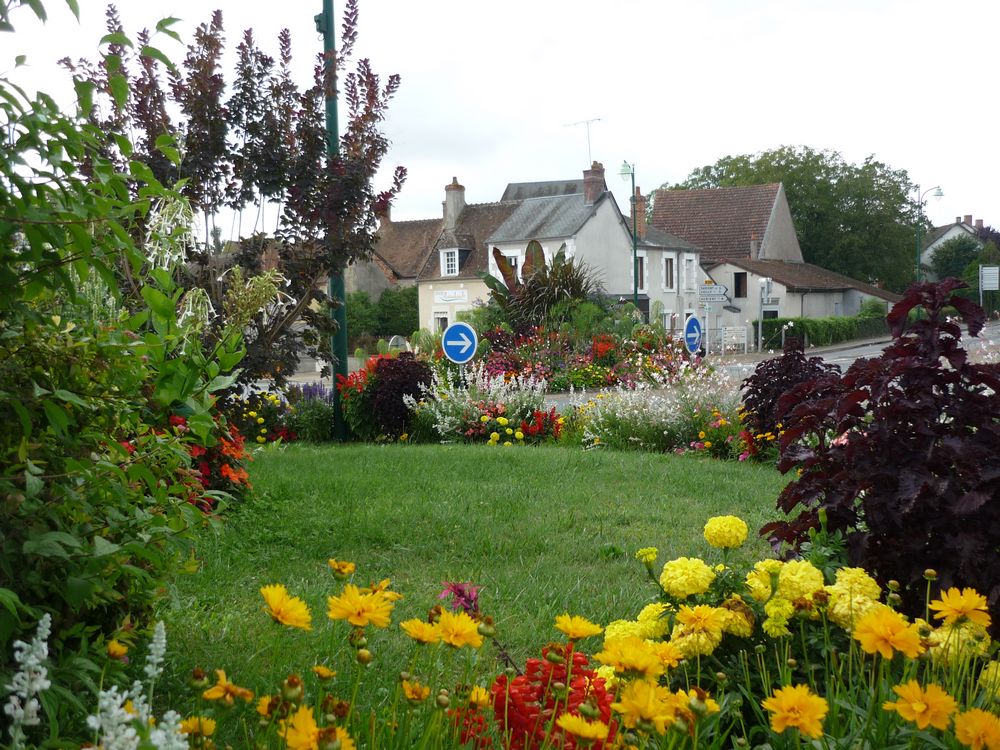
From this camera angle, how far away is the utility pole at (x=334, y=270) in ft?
33.9

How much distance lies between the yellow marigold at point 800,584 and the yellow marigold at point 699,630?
0.66ft

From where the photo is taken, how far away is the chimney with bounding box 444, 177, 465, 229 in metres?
50.7

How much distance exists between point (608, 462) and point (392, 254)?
46.8 m

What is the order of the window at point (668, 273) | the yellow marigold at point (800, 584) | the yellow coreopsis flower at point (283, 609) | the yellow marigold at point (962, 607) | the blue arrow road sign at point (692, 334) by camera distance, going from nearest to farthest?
the yellow coreopsis flower at point (283, 609) < the yellow marigold at point (962, 607) < the yellow marigold at point (800, 584) < the blue arrow road sign at point (692, 334) < the window at point (668, 273)

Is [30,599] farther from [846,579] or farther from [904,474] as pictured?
[904,474]

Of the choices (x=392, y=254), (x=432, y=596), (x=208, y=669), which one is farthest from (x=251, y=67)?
(x=392, y=254)

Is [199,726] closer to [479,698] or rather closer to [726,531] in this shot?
[479,698]

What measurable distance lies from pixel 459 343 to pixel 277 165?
466 cm

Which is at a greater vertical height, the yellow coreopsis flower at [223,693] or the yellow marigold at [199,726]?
the yellow coreopsis flower at [223,693]

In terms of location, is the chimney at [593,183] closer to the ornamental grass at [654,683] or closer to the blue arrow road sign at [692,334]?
the blue arrow road sign at [692,334]

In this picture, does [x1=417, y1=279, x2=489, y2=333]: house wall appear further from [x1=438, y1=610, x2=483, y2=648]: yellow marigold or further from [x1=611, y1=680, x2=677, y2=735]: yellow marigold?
[x1=611, y1=680, x2=677, y2=735]: yellow marigold

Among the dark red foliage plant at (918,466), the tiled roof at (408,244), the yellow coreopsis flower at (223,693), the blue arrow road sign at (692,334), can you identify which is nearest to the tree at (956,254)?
the tiled roof at (408,244)

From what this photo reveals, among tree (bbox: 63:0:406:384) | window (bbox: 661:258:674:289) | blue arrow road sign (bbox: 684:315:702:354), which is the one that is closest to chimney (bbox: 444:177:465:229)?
window (bbox: 661:258:674:289)

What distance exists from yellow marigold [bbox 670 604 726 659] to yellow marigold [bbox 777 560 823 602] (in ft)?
0.66
